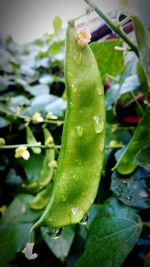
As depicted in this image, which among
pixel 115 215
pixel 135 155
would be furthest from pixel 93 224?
pixel 135 155

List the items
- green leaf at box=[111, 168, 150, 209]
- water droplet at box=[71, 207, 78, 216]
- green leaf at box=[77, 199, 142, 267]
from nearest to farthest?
water droplet at box=[71, 207, 78, 216], green leaf at box=[77, 199, 142, 267], green leaf at box=[111, 168, 150, 209]

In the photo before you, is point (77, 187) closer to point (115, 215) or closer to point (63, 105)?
point (115, 215)

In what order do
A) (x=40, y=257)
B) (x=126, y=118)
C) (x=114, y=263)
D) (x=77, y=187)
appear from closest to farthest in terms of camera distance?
1. (x=77, y=187)
2. (x=114, y=263)
3. (x=40, y=257)
4. (x=126, y=118)

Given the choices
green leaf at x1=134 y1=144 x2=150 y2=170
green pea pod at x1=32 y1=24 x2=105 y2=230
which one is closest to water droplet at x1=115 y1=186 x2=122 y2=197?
green leaf at x1=134 y1=144 x2=150 y2=170

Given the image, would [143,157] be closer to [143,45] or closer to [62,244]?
[143,45]

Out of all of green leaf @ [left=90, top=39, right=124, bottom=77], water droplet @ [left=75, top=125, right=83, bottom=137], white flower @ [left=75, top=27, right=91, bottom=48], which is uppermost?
white flower @ [left=75, top=27, right=91, bottom=48]

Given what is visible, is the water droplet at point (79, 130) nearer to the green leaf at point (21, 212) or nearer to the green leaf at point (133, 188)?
the green leaf at point (133, 188)

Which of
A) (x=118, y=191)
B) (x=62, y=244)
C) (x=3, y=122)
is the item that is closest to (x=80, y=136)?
(x=118, y=191)

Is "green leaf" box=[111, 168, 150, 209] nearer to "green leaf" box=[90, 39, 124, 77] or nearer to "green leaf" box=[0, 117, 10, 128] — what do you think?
"green leaf" box=[90, 39, 124, 77]

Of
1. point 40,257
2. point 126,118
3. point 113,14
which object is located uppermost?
point 113,14
